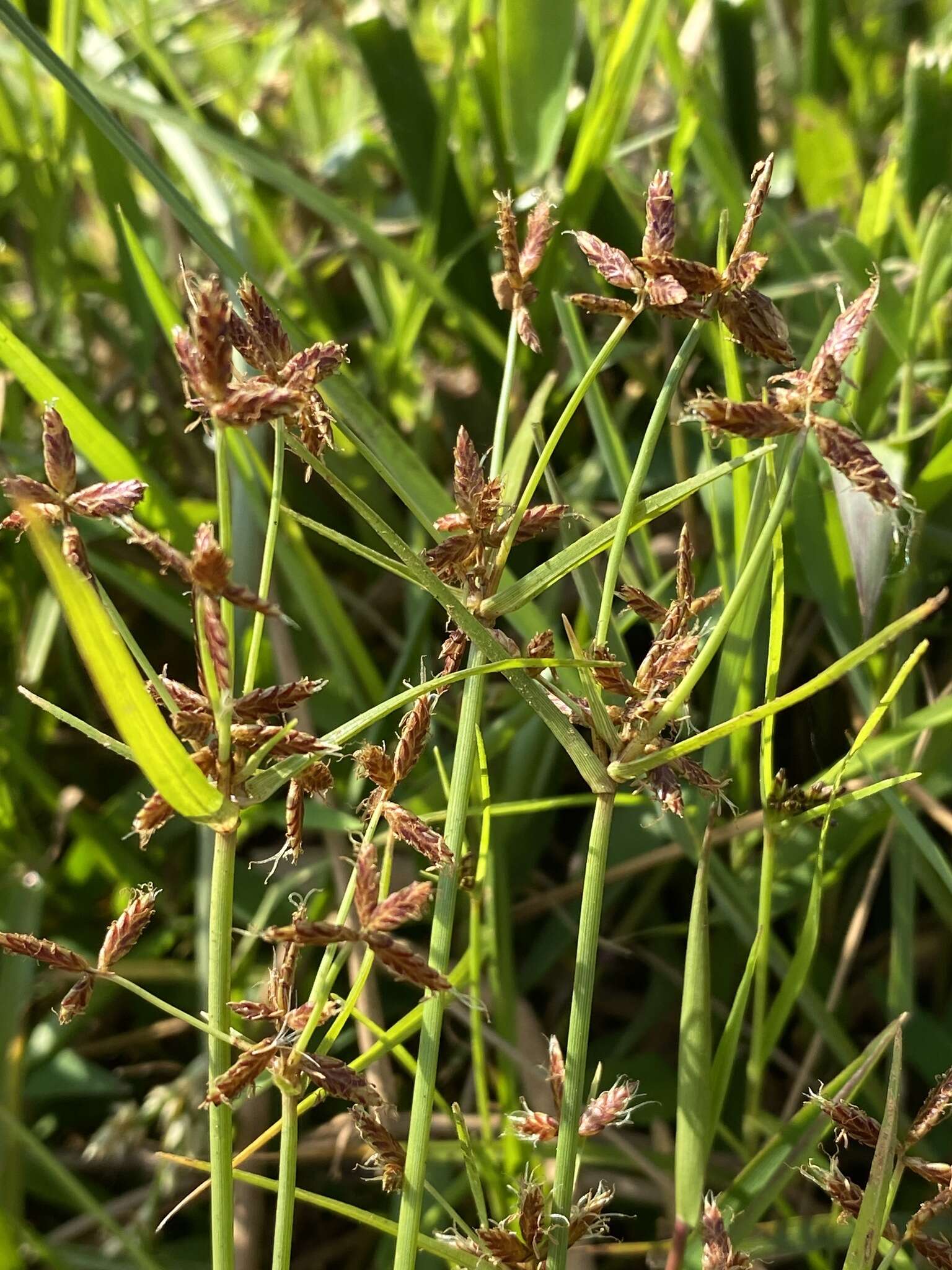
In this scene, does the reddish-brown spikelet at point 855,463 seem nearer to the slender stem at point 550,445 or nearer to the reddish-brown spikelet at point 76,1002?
the slender stem at point 550,445

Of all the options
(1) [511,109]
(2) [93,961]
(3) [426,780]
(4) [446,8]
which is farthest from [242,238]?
(4) [446,8]

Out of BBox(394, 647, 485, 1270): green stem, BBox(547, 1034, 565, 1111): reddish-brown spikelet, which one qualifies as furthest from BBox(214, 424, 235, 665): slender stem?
BBox(547, 1034, 565, 1111): reddish-brown spikelet

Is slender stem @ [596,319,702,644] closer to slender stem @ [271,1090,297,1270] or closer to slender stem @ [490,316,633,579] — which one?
slender stem @ [490,316,633,579]

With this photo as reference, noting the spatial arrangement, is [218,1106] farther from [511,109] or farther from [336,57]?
[336,57]

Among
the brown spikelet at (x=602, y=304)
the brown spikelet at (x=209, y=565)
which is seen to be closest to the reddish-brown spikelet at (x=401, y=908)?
the brown spikelet at (x=209, y=565)

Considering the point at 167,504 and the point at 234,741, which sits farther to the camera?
the point at 167,504
